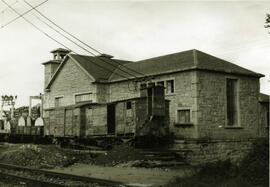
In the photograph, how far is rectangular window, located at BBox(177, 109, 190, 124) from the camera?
25.2 metres

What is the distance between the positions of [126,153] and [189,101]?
653cm

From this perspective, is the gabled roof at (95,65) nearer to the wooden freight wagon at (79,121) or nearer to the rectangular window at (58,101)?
the rectangular window at (58,101)

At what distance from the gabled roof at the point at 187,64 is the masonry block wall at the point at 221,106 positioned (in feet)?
1.37

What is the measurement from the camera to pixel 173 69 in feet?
85.6

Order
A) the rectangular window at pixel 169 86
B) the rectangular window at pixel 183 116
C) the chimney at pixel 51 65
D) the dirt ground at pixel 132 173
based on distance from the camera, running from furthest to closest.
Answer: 1. the chimney at pixel 51 65
2. the rectangular window at pixel 169 86
3. the rectangular window at pixel 183 116
4. the dirt ground at pixel 132 173

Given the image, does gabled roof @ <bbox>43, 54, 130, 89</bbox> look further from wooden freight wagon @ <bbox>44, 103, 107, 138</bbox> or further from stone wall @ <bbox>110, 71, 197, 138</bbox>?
stone wall @ <bbox>110, 71, 197, 138</bbox>

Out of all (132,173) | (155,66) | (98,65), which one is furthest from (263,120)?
(132,173)

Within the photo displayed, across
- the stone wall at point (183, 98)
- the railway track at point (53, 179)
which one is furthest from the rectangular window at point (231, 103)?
the railway track at point (53, 179)

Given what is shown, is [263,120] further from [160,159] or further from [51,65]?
[51,65]

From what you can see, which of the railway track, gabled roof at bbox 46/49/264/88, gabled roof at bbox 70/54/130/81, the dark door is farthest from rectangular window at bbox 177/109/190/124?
the railway track

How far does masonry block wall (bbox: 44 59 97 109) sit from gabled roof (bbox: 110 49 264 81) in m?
2.31

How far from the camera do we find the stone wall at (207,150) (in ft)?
77.0

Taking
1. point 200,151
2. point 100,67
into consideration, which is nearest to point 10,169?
point 200,151

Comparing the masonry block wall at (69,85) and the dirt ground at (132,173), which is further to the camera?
the masonry block wall at (69,85)
